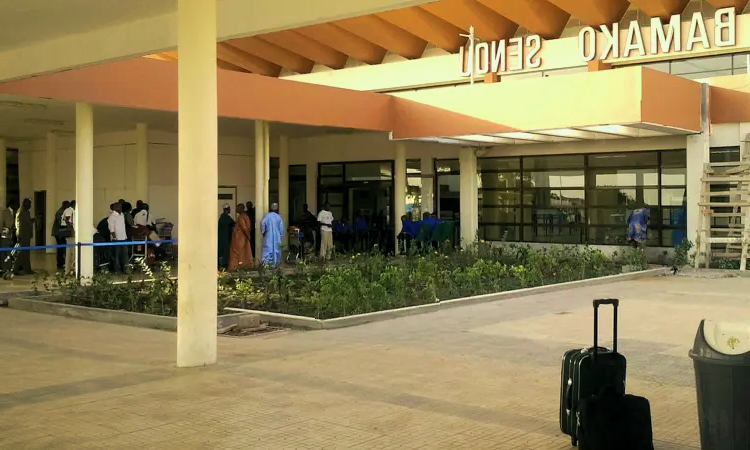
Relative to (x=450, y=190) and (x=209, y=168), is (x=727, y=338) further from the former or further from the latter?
(x=450, y=190)

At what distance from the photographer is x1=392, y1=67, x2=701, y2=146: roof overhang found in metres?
17.0

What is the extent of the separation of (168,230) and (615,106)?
1202cm

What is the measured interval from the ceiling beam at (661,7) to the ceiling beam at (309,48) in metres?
12.1

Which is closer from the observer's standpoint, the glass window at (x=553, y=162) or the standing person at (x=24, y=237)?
the standing person at (x=24, y=237)

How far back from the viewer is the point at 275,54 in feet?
107

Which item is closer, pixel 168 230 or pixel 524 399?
pixel 524 399

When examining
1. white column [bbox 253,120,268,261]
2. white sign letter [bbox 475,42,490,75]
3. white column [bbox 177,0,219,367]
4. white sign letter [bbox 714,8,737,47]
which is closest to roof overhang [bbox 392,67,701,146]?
white column [bbox 253,120,268,261]

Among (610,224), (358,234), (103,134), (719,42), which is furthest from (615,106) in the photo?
(103,134)

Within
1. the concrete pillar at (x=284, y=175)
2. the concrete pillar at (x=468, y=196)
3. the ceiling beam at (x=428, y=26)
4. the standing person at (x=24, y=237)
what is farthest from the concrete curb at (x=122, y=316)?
the ceiling beam at (x=428, y=26)

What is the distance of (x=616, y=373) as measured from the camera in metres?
5.47

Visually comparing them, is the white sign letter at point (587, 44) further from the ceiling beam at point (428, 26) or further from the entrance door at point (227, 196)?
the entrance door at point (227, 196)

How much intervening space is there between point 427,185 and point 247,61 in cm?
1198

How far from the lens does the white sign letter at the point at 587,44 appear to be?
25234 millimetres

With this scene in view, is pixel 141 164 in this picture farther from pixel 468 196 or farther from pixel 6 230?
pixel 468 196
